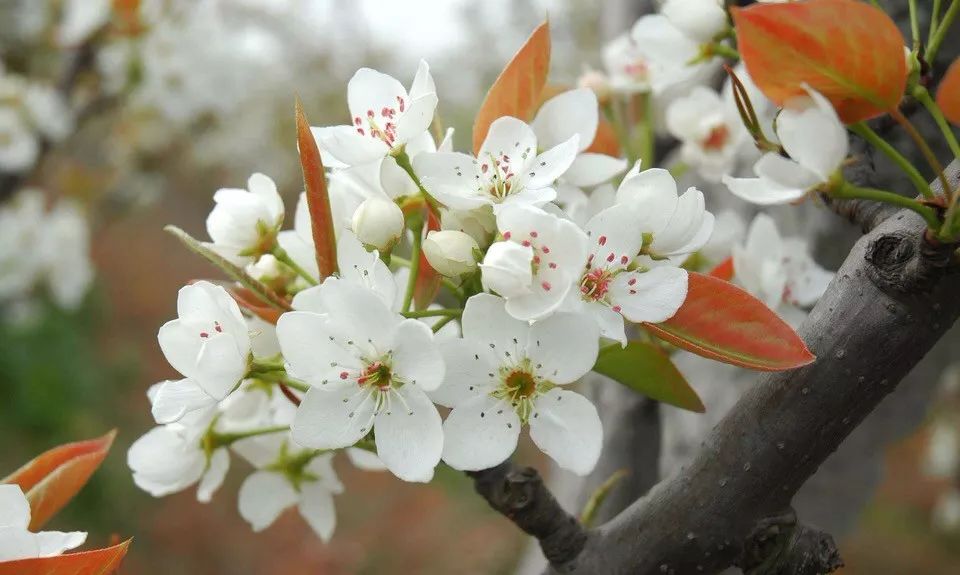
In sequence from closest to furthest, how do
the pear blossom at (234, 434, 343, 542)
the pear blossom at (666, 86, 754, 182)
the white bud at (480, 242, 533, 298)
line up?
the white bud at (480, 242, 533, 298) < the pear blossom at (234, 434, 343, 542) < the pear blossom at (666, 86, 754, 182)

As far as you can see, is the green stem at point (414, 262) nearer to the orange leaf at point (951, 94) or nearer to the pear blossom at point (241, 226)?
the pear blossom at point (241, 226)

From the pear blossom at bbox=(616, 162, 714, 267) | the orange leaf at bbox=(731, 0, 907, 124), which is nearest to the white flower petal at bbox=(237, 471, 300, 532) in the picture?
the pear blossom at bbox=(616, 162, 714, 267)

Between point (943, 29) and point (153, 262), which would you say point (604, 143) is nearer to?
point (943, 29)

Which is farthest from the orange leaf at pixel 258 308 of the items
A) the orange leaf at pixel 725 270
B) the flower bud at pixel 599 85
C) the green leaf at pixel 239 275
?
the flower bud at pixel 599 85

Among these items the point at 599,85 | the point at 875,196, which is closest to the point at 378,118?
the point at 875,196

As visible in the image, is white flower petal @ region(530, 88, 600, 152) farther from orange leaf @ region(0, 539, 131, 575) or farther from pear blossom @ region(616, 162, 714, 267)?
orange leaf @ region(0, 539, 131, 575)
